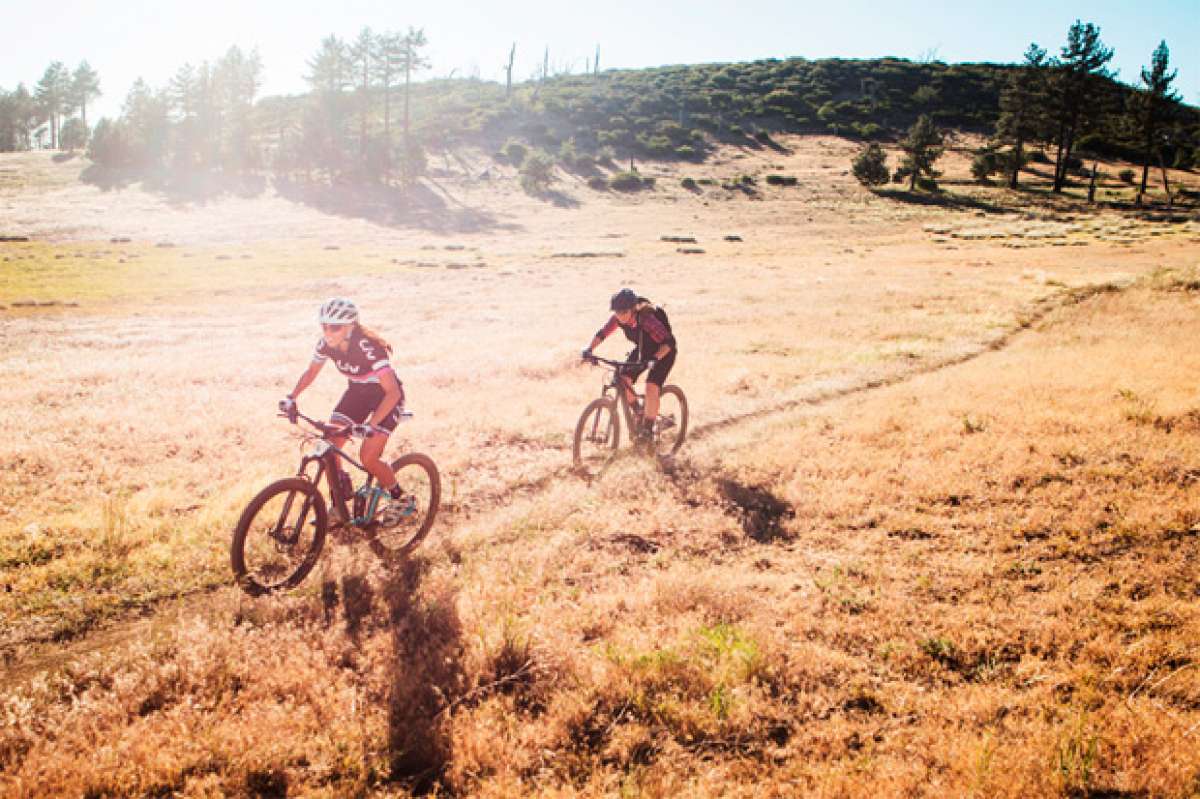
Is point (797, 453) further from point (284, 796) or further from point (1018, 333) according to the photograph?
point (1018, 333)

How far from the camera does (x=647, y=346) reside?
10219 millimetres

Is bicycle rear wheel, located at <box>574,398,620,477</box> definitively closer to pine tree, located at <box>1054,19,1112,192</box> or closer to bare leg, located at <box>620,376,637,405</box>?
bare leg, located at <box>620,376,637,405</box>

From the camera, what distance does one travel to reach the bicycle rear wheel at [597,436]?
33.9ft

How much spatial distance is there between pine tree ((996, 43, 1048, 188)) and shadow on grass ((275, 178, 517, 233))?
60080mm

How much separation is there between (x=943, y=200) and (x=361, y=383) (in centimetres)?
7669

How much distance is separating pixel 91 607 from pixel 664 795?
5816mm

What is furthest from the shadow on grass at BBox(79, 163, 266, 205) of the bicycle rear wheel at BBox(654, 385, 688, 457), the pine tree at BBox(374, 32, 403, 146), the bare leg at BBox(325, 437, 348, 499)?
the bare leg at BBox(325, 437, 348, 499)

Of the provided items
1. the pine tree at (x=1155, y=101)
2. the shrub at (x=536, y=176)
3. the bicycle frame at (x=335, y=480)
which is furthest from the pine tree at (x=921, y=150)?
the bicycle frame at (x=335, y=480)

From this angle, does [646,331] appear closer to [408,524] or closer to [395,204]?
[408,524]

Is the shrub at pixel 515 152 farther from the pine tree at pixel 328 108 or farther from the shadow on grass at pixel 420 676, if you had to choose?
the shadow on grass at pixel 420 676

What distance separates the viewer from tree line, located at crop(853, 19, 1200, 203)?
70.8m

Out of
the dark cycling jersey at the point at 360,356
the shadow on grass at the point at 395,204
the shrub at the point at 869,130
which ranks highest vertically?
the shrub at the point at 869,130

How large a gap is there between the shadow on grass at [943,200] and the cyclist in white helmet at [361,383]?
236 ft

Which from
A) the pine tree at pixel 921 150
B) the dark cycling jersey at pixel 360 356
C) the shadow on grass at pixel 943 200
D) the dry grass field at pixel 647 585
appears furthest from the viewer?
the pine tree at pixel 921 150
